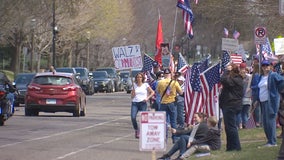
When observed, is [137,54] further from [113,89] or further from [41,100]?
[113,89]

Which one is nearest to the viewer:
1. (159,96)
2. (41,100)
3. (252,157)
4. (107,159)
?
(252,157)

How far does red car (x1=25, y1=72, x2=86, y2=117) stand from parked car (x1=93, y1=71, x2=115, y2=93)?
28.8 meters

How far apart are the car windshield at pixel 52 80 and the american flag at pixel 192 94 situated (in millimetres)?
8487

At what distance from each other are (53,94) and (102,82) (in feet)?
95.7

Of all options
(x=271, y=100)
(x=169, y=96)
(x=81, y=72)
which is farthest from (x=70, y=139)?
(x=81, y=72)

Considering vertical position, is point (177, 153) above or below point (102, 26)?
below

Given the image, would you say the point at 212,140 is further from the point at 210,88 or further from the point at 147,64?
the point at 147,64

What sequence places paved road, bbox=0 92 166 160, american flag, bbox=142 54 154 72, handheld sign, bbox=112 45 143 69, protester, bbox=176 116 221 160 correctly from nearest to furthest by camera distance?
protester, bbox=176 116 221 160, paved road, bbox=0 92 166 160, handheld sign, bbox=112 45 143 69, american flag, bbox=142 54 154 72

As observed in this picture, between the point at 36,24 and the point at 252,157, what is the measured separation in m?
48.5

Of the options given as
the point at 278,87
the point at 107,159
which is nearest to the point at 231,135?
the point at 278,87

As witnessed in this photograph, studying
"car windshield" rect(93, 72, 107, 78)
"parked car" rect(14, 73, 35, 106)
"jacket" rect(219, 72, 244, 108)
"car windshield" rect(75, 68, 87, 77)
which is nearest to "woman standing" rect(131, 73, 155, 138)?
"jacket" rect(219, 72, 244, 108)

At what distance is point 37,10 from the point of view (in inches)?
2339

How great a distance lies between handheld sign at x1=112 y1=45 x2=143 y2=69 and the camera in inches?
789

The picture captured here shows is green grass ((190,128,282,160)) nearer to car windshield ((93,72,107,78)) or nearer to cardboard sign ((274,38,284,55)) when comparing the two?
cardboard sign ((274,38,284,55))
